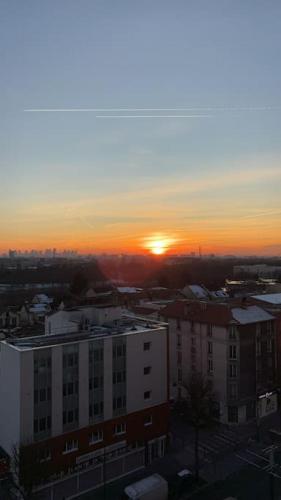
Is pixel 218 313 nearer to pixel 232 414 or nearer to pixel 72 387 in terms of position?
pixel 232 414

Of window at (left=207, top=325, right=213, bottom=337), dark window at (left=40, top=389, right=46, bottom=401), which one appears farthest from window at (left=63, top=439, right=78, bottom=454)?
window at (left=207, top=325, right=213, bottom=337)

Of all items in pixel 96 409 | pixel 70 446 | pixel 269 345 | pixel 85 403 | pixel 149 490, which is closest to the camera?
pixel 149 490

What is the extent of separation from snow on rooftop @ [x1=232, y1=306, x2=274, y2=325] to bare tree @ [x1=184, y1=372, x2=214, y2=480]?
4.13 metres

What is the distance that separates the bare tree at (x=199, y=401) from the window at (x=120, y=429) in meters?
3.27

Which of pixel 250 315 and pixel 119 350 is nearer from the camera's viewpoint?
pixel 119 350

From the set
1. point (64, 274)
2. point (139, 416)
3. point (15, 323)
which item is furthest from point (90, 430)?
point (64, 274)

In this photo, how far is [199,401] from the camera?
19.5 m

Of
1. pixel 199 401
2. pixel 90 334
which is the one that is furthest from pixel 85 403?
pixel 199 401

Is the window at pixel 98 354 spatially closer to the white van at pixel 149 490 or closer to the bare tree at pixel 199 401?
the white van at pixel 149 490

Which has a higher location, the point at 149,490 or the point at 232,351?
the point at 232,351

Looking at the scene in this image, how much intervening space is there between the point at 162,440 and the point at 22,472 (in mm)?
7386

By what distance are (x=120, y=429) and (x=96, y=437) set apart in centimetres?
120

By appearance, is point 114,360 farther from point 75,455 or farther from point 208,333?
point 208,333

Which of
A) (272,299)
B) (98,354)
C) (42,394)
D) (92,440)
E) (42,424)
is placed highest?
(272,299)
